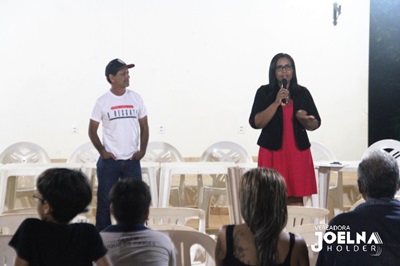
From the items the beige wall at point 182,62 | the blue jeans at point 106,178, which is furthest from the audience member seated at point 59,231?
the beige wall at point 182,62

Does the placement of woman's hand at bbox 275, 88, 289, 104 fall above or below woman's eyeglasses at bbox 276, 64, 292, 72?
below

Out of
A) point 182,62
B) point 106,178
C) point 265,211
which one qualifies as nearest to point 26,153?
point 182,62

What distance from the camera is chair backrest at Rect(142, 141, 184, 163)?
638cm

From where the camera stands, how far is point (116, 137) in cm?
428

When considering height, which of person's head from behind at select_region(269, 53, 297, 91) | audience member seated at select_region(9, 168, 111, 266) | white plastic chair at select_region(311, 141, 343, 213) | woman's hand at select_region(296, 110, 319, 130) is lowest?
white plastic chair at select_region(311, 141, 343, 213)

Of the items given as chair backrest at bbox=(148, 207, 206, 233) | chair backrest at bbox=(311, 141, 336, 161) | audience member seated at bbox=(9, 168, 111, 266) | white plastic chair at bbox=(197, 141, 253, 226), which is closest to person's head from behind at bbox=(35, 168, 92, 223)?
audience member seated at bbox=(9, 168, 111, 266)

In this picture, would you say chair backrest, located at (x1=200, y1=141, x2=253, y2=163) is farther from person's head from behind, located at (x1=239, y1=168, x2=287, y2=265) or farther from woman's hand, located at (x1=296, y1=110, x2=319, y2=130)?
person's head from behind, located at (x1=239, y1=168, x2=287, y2=265)

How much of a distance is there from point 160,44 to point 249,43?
1.05m

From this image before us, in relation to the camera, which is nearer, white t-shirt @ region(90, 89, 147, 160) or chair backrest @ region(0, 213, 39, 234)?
chair backrest @ region(0, 213, 39, 234)

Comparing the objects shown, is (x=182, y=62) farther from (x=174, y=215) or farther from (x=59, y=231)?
(x=59, y=231)

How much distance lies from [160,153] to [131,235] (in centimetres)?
424

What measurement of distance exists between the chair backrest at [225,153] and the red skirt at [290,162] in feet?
8.38

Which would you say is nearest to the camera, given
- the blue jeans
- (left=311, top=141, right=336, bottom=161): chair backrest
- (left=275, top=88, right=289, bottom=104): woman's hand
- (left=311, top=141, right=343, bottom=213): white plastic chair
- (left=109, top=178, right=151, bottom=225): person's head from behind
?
(left=109, top=178, right=151, bottom=225): person's head from behind

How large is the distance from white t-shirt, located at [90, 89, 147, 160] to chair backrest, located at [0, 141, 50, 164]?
2.28 metres
